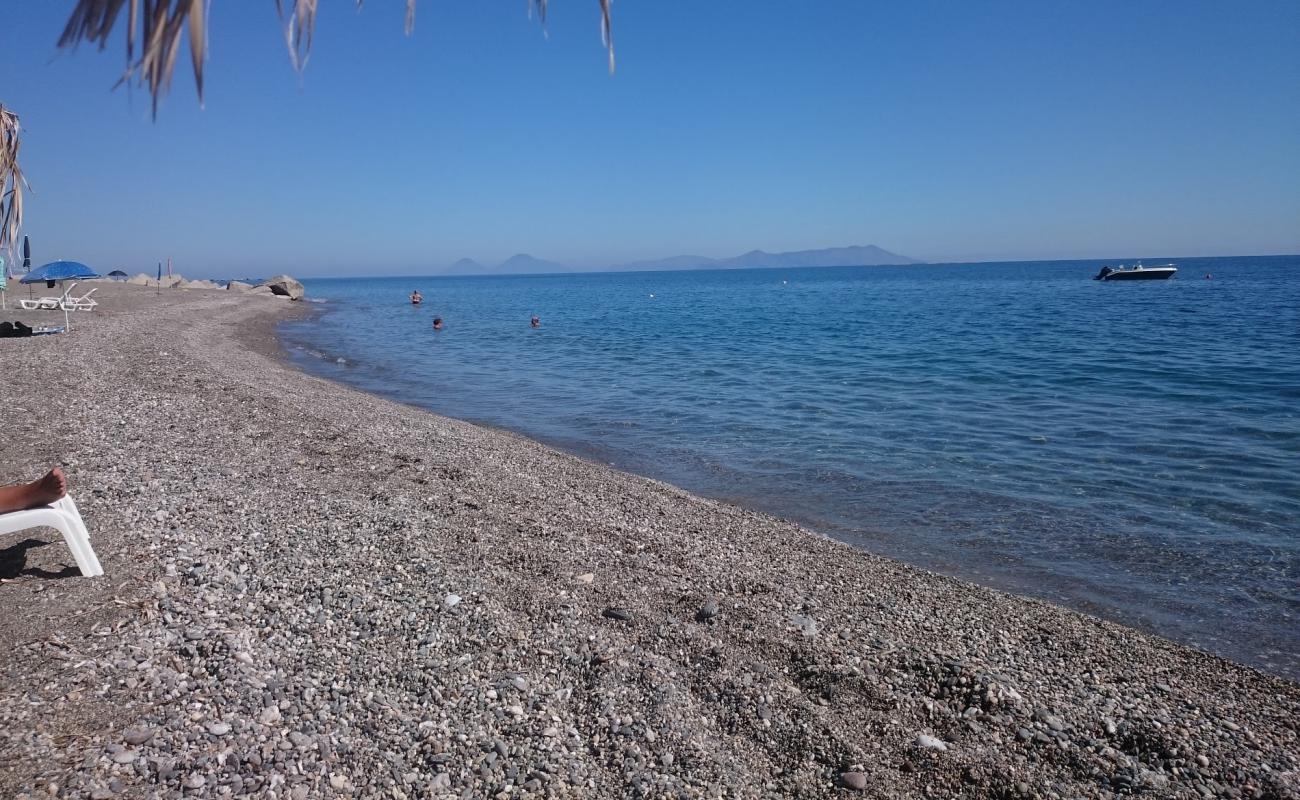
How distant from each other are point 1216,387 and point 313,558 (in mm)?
21937

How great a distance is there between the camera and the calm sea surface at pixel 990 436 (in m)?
8.12

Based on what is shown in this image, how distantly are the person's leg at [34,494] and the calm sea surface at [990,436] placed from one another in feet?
26.0

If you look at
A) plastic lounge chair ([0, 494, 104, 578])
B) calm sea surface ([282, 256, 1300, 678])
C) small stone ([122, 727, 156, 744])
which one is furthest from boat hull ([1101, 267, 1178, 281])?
small stone ([122, 727, 156, 744])

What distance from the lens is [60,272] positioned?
25.3 metres

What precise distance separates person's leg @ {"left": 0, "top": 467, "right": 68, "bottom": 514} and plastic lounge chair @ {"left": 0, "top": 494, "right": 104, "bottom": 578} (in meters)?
0.06

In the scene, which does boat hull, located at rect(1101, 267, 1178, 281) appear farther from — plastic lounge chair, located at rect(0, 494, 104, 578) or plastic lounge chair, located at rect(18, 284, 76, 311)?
plastic lounge chair, located at rect(0, 494, 104, 578)

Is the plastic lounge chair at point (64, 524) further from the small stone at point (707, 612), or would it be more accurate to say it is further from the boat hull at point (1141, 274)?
the boat hull at point (1141, 274)

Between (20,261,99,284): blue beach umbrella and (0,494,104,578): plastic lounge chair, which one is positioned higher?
(20,261,99,284): blue beach umbrella

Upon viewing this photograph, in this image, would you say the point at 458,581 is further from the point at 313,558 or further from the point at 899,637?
the point at 899,637

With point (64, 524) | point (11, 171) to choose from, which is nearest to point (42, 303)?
point (11, 171)

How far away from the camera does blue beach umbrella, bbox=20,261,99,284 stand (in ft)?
82.1

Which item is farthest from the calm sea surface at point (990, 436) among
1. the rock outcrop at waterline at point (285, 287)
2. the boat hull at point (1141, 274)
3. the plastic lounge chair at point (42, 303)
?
the boat hull at point (1141, 274)

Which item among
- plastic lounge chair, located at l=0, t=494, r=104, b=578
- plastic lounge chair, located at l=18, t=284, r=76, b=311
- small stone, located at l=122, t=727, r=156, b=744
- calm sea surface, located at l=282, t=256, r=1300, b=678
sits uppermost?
plastic lounge chair, located at l=18, t=284, r=76, b=311

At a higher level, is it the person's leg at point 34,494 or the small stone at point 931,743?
the person's leg at point 34,494
